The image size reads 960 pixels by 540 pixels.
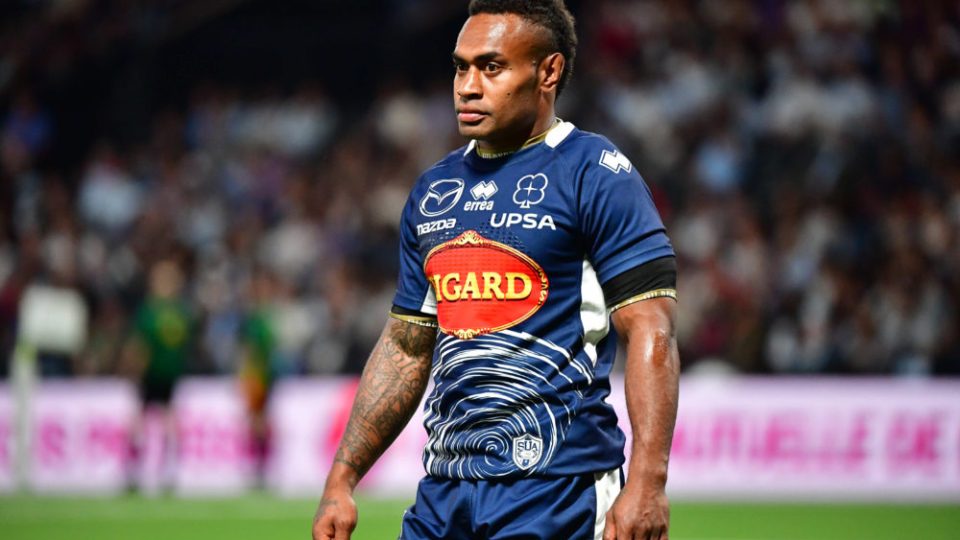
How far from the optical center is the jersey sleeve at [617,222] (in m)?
3.70

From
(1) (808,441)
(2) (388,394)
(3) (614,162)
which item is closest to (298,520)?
(1) (808,441)

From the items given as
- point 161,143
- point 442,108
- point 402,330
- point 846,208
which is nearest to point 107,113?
point 161,143

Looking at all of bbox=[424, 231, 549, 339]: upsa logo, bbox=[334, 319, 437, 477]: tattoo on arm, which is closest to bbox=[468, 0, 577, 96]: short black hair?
bbox=[424, 231, 549, 339]: upsa logo

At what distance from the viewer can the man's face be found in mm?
3953

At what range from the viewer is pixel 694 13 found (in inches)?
699

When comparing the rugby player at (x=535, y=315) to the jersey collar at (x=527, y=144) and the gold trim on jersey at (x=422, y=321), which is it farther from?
the gold trim on jersey at (x=422, y=321)

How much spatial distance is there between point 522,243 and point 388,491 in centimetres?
1117

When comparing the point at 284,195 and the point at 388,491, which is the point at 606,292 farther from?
the point at 284,195

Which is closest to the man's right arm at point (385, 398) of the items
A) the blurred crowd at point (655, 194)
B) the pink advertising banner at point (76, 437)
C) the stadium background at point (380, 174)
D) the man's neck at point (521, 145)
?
the man's neck at point (521, 145)

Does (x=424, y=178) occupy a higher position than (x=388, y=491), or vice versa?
(x=388, y=491)

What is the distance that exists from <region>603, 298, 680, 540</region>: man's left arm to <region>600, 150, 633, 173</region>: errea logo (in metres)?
0.37

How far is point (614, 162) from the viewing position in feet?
12.6

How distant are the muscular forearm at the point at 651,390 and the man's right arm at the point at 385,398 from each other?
0.80 meters

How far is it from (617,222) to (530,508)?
2.43 ft
